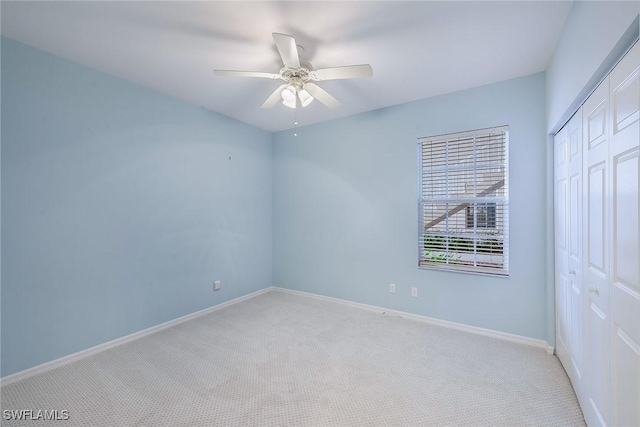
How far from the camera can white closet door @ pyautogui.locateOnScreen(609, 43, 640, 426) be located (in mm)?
1065

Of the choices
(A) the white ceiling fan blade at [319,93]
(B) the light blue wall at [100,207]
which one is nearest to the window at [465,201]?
(A) the white ceiling fan blade at [319,93]

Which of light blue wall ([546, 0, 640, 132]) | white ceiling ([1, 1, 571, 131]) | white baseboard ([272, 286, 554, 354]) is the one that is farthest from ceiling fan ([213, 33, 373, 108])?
white baseboard ([272, 286, 554, 354])

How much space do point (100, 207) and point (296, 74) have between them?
85.8 inches

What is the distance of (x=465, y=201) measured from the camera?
2.94m

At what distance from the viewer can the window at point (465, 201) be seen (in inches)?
109

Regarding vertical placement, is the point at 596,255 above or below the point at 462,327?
above

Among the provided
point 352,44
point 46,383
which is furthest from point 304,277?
point 352,44

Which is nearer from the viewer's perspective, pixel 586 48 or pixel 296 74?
pixel 586 48

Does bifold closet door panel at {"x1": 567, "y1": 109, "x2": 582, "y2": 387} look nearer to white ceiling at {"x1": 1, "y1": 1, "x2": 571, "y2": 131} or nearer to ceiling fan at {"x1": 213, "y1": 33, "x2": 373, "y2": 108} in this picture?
white ceiling at {"x1": 1, "y1": 1, "x2": 571, "y2": 131}

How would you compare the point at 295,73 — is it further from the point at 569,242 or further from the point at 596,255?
the point at 569,242

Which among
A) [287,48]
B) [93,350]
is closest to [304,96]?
[287,48]

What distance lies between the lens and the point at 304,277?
164 inches

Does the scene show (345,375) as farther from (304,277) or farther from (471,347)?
(304,277)

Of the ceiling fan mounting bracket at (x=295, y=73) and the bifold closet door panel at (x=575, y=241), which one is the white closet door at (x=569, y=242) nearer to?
the bifold closet door panel at (x=575, y=241)
